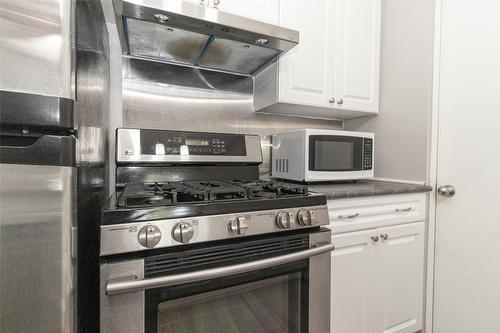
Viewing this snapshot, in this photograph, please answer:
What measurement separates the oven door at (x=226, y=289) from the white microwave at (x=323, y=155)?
470 mm

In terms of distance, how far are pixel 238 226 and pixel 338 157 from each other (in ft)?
2.85

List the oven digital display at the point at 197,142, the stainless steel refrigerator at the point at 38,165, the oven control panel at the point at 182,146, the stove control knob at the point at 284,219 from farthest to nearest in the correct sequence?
1. the oven digital display at the point at 197,142
2. the oven control panel at the point at 182,146
3. the stove control knob at the point at 284,219
4. the stainless steel refrigerator at the point at 38,165

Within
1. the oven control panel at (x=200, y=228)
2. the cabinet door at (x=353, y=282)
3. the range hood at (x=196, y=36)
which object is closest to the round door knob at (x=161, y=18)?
the range hood at (x=196, y=36)

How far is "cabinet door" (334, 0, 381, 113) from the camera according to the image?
1.55 meters

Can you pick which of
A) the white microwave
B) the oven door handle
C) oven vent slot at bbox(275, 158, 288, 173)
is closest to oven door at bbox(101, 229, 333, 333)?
the oven door handle

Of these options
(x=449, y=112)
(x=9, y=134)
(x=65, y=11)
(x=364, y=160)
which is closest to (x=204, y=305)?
(x=9, y=134)

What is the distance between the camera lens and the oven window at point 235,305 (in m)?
0.75

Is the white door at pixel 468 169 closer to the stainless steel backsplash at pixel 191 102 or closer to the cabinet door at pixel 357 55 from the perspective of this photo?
the cabinet door at pixel 357 55

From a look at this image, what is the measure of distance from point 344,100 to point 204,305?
135 cm

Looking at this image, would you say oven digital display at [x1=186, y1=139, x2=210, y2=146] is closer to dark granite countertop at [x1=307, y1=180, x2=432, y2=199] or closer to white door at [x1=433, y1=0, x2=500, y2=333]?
dark granite countertop at [x1=307, y1=180, x2=432, y2=199]

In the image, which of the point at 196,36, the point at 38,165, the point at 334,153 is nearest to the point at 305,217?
the point at 334,153

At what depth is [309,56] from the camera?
146cm

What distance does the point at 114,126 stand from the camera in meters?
1.36

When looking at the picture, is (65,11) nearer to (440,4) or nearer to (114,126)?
(114,126)
